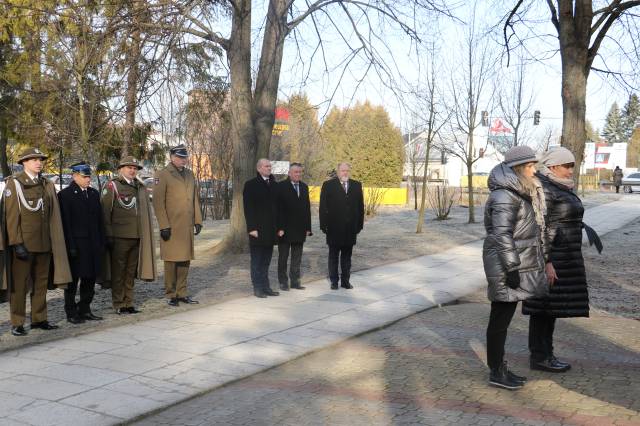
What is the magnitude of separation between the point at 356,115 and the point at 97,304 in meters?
62.4

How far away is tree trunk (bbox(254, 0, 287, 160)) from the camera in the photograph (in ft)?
46.3

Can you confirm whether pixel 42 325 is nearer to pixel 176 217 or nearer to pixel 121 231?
pixel 121 231

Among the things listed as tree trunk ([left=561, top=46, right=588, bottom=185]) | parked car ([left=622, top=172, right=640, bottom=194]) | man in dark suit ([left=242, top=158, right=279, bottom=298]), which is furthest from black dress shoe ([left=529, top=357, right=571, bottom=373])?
parked car ([left=622, top=172, right=640, bottom=194])

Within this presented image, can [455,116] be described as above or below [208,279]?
above

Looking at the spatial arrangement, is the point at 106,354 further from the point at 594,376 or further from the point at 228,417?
the point at 594,376

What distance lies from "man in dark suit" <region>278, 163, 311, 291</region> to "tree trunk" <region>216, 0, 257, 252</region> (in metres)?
4.03

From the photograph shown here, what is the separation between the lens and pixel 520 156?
549cm

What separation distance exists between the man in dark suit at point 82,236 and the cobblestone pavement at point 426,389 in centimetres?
286

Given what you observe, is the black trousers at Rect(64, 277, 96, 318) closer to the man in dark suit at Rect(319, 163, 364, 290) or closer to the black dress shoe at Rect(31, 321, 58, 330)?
the black dress shoe at Rect(31, 321, 58, 330)

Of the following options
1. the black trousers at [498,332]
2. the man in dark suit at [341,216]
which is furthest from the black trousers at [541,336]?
the man in dark suit at [341,216]

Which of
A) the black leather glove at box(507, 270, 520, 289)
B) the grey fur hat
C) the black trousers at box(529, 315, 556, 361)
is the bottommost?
the black trousers at box(529, 315, 556, 361)

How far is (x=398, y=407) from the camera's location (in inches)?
200

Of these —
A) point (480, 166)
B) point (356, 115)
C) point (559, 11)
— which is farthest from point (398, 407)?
point (480, 166)

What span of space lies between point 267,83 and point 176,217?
6.07 m
